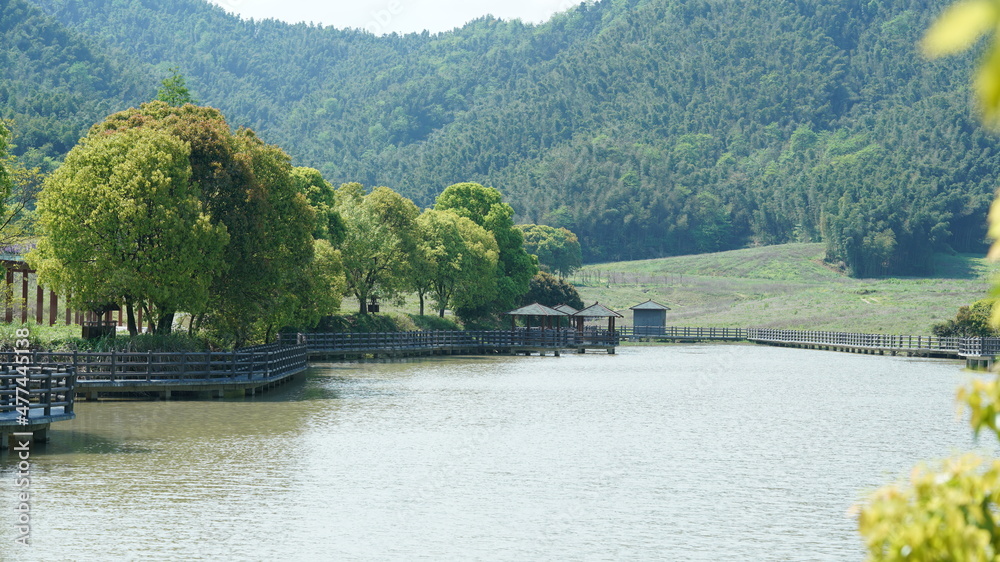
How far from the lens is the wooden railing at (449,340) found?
6128cm

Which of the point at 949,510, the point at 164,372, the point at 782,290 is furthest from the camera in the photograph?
the point at 782,290

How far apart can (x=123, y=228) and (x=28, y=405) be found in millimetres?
13929

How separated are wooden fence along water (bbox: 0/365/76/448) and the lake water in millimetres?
705

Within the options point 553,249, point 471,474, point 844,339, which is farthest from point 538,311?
point 553,249

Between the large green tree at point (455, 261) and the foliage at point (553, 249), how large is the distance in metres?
58.3

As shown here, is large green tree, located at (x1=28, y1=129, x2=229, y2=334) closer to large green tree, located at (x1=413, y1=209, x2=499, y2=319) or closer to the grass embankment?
large green tree, located at (x1=413, y1=209, x2=499, y2=319)

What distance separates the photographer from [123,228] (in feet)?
116

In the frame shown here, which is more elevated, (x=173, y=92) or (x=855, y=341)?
(x=173, y=92)

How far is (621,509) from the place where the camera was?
59.2 feet

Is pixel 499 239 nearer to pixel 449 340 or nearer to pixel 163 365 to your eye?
pixel 449 340

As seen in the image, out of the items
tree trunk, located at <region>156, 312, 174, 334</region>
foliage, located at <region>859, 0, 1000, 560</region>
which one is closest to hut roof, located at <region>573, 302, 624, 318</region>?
tree trunk, located at <region>156, 312, 174, 334</region>

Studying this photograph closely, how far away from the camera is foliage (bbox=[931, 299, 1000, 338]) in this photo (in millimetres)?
76306

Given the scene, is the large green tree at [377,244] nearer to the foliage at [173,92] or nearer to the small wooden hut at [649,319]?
the foliage at [173,92]

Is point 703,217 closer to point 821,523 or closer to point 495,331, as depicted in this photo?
point 495,331
